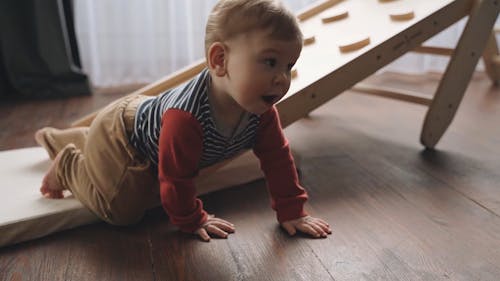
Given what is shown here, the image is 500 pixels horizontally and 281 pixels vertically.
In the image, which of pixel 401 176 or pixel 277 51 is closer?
pixel 277 51

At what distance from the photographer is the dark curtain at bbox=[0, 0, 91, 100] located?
6.35 feet

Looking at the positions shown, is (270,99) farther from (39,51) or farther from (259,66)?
(39,51)

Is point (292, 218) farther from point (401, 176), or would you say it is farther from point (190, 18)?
point (190, 18)

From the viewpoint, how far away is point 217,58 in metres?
0.74

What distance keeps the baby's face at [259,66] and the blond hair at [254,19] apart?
0.4 inches

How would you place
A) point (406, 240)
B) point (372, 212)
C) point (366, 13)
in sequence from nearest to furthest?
point (406, 240) < point (372, 212) < point (366, 13)

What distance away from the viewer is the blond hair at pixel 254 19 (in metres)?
0.69

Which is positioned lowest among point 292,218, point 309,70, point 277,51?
point 292,218

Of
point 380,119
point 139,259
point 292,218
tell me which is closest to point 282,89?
point 292,218

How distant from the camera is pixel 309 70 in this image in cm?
112

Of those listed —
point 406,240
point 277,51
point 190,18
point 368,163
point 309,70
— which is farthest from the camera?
point 190,18

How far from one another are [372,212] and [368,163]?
0.30m

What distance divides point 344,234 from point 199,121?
1.12 feet

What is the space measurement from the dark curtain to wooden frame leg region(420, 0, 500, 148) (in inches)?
59.1
